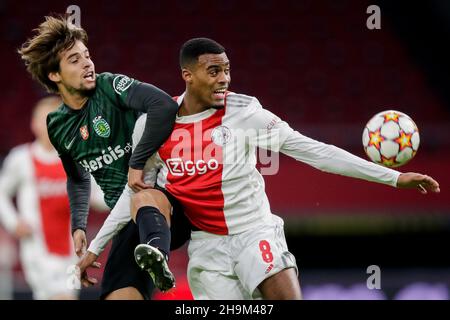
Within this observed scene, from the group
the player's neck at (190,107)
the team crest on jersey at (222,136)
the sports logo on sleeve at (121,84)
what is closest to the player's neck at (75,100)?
the sports logo on sleeve at (121,84)

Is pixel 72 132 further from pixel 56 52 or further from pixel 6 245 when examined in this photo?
pixel 6 245

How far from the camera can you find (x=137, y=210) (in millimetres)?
4930

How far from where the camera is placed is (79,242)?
18.1 ft

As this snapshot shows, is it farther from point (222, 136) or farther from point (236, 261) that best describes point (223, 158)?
point (236, 261)

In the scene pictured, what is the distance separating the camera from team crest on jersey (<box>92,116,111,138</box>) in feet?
17.5

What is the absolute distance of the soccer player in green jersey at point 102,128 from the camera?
5055 mm

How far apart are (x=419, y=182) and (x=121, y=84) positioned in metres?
1.80

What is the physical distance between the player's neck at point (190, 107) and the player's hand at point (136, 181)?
1.43 ft

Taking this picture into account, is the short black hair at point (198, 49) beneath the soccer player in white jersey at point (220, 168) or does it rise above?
above

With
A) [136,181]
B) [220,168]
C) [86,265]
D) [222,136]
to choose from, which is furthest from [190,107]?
[86,265]

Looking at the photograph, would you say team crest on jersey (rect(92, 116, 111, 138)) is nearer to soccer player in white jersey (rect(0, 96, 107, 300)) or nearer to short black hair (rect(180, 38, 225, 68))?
short black hair (rect(180, 38, 225, 68))

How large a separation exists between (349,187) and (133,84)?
512 centimetres

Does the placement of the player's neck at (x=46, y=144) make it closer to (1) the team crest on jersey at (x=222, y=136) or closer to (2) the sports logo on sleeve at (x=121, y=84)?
(2) the sports logo on sleeve at (x=121, y=84)
